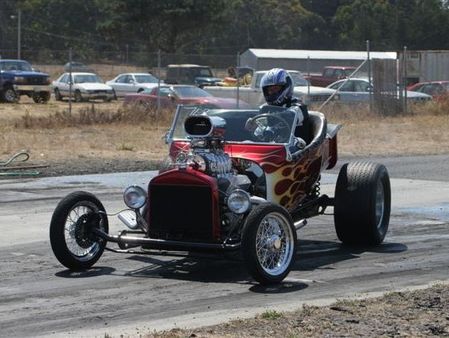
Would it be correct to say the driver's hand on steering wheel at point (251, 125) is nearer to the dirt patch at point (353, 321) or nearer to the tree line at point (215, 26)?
the dirt patch at point (353, 321)

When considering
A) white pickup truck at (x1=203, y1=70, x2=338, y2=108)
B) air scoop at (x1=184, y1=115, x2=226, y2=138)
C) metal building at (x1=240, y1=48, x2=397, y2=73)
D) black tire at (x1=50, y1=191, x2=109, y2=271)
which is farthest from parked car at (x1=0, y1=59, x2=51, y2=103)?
air scoop at (x1=184, y1=115, x2=226, y2=138)

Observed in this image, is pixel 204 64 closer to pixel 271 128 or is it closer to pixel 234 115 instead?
pixel 234 115

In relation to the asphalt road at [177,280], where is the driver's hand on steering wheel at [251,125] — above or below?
above

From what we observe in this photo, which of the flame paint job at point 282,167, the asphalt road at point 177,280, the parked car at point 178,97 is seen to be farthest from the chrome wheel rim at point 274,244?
the parked car at point 178,97

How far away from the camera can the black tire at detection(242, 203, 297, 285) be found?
864cm

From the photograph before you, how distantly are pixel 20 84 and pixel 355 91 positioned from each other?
46.7 ft

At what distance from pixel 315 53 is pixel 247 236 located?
44052 mm

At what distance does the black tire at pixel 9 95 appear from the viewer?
1587 inches

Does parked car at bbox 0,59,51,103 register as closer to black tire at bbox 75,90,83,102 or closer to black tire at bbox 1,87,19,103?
black tire at bbox 1,87,19,103

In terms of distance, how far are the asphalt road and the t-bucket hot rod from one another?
271mm

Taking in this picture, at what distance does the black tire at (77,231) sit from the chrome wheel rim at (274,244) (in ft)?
5.79

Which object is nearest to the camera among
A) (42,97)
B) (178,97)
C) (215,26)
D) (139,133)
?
(139,133)

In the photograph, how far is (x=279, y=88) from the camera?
1093 centimetres

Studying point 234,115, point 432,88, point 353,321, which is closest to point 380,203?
point 234,115
